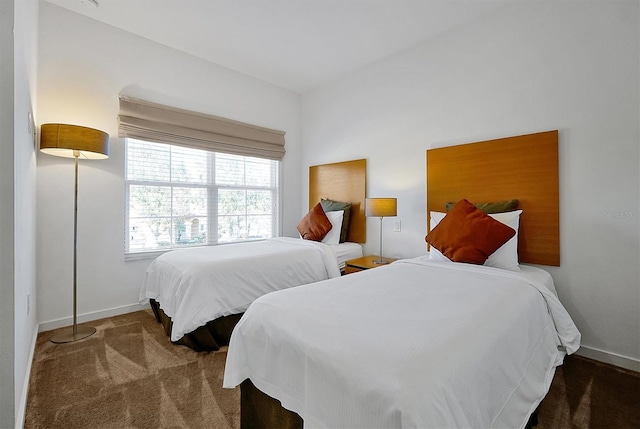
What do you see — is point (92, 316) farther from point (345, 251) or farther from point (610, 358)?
point (610, 358)

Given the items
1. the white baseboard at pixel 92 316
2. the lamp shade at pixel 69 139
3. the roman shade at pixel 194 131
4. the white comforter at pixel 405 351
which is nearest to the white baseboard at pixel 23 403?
the white baseboard at pixel 92 316

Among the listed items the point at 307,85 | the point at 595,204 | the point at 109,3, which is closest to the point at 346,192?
the point at 307,85

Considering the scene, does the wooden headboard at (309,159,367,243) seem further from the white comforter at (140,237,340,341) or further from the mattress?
the white comforter at (140,237,340,341)

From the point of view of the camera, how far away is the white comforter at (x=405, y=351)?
84 cm

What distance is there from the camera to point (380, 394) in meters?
0.82

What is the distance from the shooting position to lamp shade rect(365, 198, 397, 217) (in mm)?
3035

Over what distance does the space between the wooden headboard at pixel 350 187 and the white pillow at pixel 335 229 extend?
22cm

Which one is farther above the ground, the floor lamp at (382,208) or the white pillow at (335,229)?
the floor lamp at (382,208)

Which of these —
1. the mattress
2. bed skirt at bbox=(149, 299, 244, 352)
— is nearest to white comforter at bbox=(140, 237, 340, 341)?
bed skirt at bbox=(149, 299, 244, 352)

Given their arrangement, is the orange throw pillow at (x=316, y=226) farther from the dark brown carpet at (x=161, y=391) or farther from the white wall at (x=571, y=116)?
the dark brown carpet at (x=161, y=391)

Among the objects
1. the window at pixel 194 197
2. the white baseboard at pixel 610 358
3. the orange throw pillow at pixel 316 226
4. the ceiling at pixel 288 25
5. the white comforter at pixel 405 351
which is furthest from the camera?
the orange throw pillow at pixel 316 226

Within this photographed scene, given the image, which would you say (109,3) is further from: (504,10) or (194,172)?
(504,10)

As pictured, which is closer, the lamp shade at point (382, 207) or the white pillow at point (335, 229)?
the lamp shade at point (382, 207)

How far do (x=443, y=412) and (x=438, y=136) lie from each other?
8.91 ft
